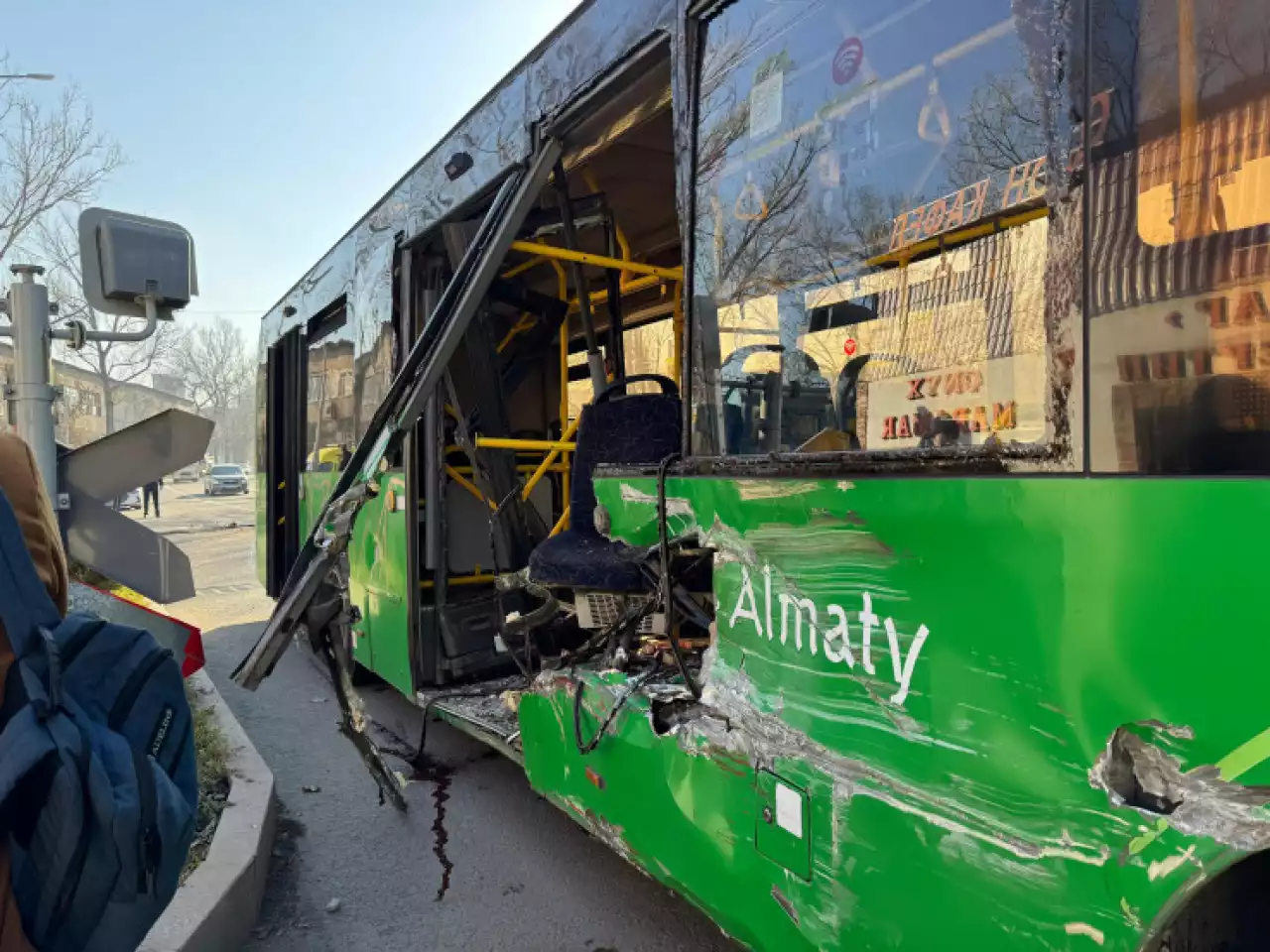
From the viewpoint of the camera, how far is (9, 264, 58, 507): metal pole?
9.72 ft

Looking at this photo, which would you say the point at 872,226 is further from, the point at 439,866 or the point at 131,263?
the point at 439,866

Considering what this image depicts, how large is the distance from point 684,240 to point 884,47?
742mm

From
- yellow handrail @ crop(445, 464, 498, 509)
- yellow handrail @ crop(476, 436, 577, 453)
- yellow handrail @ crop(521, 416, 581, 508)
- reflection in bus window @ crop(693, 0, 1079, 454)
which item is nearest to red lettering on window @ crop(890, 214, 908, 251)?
reflection in bus window @ crop(693, 0, 1079, 454)

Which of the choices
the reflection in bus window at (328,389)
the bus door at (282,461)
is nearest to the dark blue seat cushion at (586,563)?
the reflection in bus window at (328,389)

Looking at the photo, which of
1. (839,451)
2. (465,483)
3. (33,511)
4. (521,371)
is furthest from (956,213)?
(521,371)

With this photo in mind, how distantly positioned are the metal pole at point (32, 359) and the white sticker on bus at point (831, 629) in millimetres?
2480

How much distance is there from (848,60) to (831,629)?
4.19 feet

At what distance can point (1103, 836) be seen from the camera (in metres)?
1.35

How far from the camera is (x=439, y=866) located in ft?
11.1

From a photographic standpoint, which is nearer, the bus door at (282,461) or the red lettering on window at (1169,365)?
the red lettering on window at (1169,365)

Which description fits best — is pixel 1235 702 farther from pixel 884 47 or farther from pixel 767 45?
pixel 767 45

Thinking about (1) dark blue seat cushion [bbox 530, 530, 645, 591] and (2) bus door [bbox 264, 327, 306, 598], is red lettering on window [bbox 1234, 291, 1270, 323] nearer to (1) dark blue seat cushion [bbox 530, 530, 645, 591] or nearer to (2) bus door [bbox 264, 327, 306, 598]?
(1) dark blue seat cushion [bbox 530, 530, 645, 591]

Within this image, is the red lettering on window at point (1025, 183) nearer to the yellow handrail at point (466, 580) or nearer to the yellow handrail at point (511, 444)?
the yellow handrail at point (511, 444)

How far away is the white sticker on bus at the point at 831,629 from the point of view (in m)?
1.67
